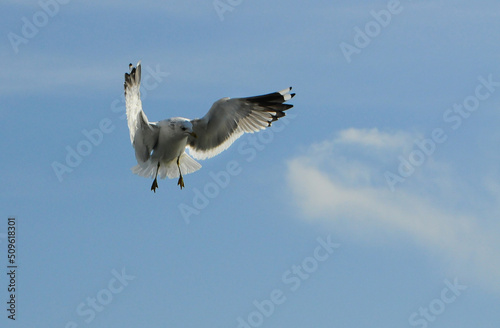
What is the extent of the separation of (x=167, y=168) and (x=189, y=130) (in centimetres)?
100

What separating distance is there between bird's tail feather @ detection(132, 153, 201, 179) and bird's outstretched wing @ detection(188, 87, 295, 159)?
290 millimetres

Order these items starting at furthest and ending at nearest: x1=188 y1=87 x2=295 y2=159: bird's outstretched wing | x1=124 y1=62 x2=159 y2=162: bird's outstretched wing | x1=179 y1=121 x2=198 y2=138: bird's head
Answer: x1=188 y1=87 x2=295 y2=159: bird's outstretched wing
x1=179 y1=121 x2=198 y2=138: bird's head
x1=124 y1=62 x2=159 y2=162: bird's outstretched wing

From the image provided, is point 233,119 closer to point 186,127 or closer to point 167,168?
point 186,127

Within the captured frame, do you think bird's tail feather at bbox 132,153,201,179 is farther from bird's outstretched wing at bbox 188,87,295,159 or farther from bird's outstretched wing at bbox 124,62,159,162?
bird's outstretched wing at bbox 124,62,159,162

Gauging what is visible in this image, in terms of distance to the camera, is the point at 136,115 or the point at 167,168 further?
the point at 167,168

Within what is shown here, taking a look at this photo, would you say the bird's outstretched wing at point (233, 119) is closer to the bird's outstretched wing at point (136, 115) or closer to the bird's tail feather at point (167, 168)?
the bird's tail feather at point (167, 168)

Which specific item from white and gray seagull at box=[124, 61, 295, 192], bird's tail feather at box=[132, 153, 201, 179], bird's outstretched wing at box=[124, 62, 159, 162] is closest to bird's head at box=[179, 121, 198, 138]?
white and gray seagull at box=[124, 61, 295, 192]

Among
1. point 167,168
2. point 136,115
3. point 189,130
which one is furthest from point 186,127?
point 167,168

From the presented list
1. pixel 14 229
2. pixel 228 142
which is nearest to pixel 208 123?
pixel 228 142

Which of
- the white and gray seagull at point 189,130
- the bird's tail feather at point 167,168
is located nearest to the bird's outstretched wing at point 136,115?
the white and gray seagull at point 189,130

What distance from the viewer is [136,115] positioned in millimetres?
10766

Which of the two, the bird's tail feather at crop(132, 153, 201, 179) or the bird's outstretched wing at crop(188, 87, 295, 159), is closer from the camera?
the bird's tail feather at crop(132, 153, 201, 179)

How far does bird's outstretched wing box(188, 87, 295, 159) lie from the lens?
11508 millimetres

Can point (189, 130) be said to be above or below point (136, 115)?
below
